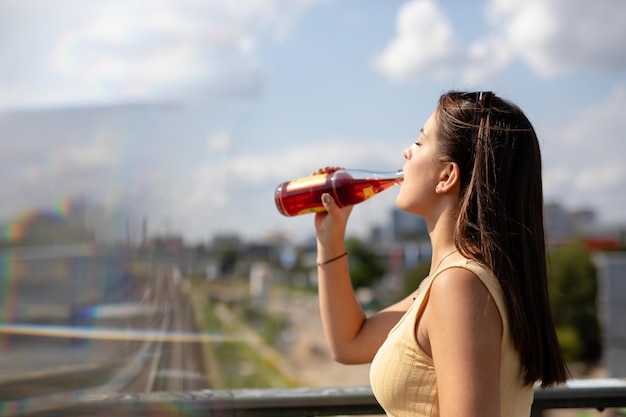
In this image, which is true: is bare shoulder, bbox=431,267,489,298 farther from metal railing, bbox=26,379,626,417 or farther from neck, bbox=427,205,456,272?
metal railing, bbox=26,379,626,417

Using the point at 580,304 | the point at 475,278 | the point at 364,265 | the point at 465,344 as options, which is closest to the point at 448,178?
the point at 475,278

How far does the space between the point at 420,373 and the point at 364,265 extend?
2458 inches

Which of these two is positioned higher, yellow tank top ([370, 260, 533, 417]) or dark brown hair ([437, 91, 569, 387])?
dark brown hair ([437, 91, 569, 387])

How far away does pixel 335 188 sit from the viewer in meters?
1.77

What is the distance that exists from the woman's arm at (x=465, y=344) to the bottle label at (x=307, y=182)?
691 millimetres

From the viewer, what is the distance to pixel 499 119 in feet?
4.19

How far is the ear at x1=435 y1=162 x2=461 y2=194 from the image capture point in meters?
1.30

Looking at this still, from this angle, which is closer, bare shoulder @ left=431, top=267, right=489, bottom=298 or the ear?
bare shoulder @ left=431, top=267, right=489, bottom=298

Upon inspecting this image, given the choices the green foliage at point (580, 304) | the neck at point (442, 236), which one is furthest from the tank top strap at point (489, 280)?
the green foliage at point (580, 304)

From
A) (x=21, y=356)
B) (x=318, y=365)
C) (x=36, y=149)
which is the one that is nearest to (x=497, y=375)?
(x=21, y=356)

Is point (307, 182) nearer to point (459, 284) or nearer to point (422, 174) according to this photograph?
point (422, 174)

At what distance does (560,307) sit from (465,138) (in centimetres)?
4153

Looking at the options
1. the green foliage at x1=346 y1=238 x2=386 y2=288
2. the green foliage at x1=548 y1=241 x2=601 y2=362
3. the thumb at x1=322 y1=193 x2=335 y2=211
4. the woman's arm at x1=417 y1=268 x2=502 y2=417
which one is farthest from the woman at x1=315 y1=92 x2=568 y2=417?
the green foliage at x1=346 y1=238 x2=386 y2=288

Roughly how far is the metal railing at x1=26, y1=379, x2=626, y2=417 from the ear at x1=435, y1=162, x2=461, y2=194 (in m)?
0.75
